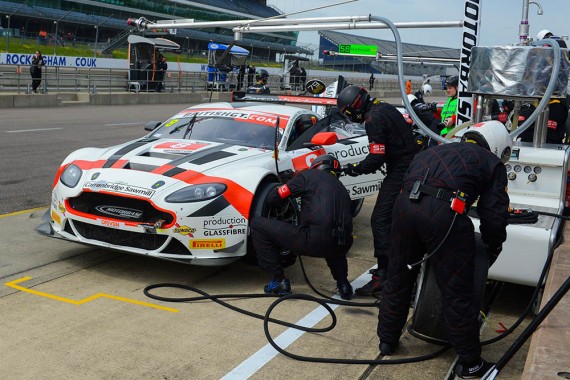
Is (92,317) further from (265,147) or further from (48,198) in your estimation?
(48,198)

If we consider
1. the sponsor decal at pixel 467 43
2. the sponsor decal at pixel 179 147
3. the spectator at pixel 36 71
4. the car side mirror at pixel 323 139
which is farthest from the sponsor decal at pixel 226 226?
the spectator at pixel 36 71

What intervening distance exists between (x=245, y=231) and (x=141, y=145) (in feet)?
5.59

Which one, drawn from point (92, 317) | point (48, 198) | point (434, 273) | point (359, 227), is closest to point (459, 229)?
point (434, 273)

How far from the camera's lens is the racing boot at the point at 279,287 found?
552 centimetres

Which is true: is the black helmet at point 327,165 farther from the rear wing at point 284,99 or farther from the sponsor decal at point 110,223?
the rear wing at point 284,99

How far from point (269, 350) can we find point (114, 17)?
2350 inches

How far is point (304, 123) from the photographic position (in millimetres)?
7547

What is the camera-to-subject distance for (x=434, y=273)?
422cm

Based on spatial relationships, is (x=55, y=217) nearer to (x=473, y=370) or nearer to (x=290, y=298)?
(x=290, y=298)

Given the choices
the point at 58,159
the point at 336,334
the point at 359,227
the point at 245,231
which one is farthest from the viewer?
the point at 58,159

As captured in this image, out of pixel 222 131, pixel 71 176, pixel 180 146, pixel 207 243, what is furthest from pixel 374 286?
pixel 71 176

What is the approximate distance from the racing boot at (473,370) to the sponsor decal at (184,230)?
7.65ft

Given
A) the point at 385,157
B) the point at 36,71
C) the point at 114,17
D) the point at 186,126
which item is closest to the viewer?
the point at 385,157

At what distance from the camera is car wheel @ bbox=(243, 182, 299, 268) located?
5749mm
